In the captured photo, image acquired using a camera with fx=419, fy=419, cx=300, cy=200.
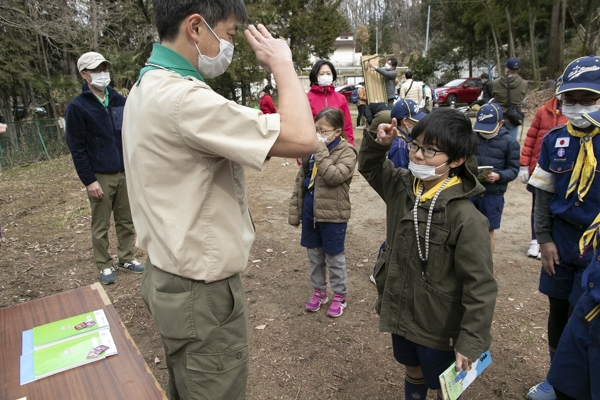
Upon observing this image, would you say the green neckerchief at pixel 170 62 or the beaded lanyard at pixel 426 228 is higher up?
the green neckerchief at pixel 170 62

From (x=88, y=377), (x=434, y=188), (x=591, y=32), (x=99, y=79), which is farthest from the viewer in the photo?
(x=591, y=32)

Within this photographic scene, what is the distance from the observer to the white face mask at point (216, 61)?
1.48 metres

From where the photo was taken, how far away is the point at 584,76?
216 cm

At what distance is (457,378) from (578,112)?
4.95 ft

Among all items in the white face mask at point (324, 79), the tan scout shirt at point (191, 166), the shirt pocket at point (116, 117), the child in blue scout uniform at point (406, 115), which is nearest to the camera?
the tan scout shirt at point (191, 166)

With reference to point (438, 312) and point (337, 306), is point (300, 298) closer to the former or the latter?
point (337, 306)

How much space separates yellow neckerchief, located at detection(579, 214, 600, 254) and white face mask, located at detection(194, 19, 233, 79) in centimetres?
169

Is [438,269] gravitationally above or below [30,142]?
above

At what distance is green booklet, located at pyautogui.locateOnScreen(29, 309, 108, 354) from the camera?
2.14 meters

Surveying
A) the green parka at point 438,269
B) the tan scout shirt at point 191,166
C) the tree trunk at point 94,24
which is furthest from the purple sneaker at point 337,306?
the tree trunk at point 94,24

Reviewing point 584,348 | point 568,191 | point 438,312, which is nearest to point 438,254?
point 438,312

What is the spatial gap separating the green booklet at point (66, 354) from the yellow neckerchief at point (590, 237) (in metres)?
2.24

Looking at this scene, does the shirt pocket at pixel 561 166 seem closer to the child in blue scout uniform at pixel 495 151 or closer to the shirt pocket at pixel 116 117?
the child in blue scout uniform at pixel 495 151

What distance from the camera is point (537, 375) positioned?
9.13 feet
